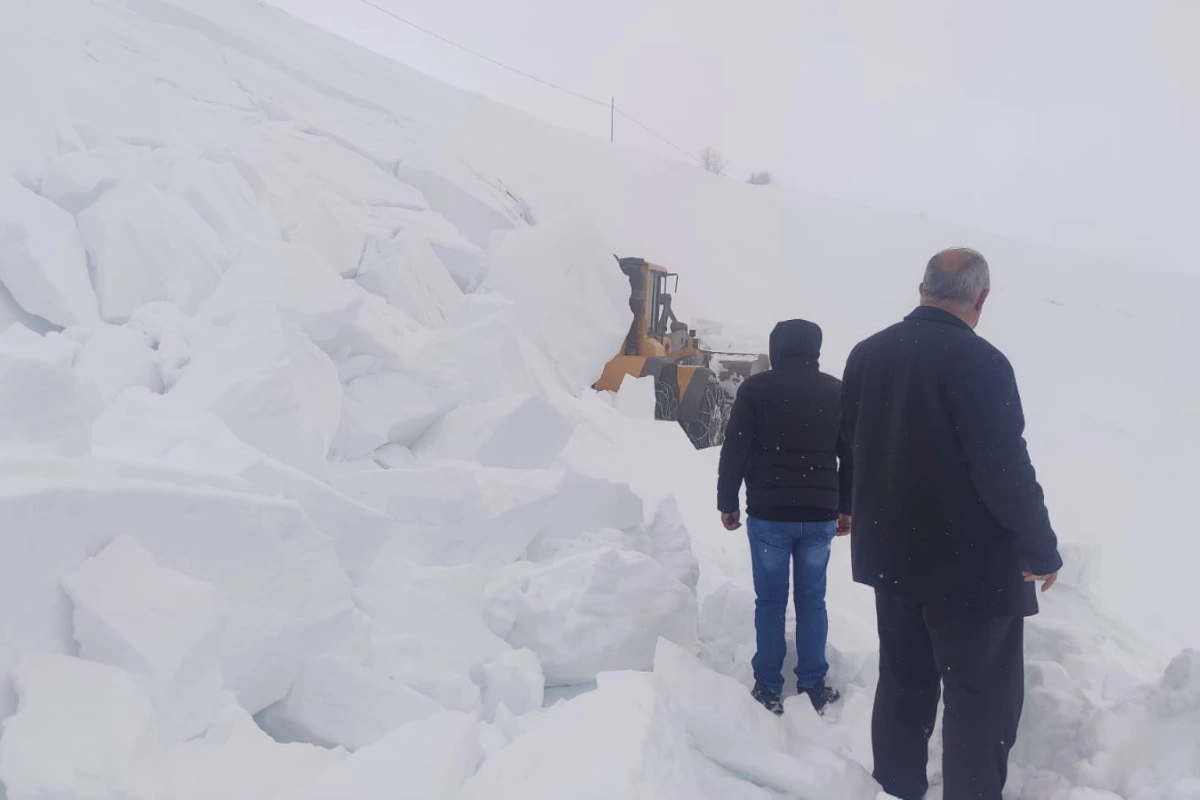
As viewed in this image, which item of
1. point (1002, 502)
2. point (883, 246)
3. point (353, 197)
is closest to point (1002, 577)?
point (1002, 502)

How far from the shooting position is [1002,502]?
7.04ft

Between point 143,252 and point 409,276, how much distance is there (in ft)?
7.22

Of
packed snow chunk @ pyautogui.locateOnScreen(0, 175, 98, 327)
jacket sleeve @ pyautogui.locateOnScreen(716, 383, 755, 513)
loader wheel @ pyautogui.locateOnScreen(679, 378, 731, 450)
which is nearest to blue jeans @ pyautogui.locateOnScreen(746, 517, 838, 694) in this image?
jacket sleeve @ pyautogui.locateOnScreen(716, 383, 755, 513)

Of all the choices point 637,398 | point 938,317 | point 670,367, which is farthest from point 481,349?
point 670,367

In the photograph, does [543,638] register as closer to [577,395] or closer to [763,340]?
[577,395]

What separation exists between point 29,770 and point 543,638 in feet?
5.63

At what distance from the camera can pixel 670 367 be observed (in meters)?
9.88

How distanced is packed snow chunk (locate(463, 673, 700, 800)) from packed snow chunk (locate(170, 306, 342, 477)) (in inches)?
65.3

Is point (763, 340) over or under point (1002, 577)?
under

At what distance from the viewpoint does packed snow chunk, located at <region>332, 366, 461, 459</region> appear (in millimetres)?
3879

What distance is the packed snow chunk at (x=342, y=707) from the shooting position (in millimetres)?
2254

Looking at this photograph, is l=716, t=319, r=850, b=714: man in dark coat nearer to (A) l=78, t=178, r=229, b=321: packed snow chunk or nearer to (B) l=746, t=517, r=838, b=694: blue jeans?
(B) l=746, t=517, r=838, b=694: blue jeans

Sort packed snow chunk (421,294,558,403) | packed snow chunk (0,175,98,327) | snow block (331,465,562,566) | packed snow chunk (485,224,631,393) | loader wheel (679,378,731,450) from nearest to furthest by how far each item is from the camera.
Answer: snow block (331,465,562,566)
packed snow chunk (0,175,98,327)
packed snow chunk (421,294,558,403)
packed snow chunk (485,224,631,393)
loader wheel (679,378,731,450)

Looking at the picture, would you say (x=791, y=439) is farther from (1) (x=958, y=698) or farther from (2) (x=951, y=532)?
(1) (x=958, y=698)
